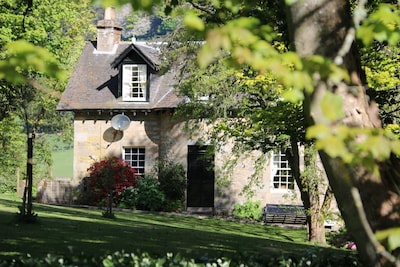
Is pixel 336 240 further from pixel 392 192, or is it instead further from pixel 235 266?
pixel 392 192

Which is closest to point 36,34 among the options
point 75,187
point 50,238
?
point 75,187

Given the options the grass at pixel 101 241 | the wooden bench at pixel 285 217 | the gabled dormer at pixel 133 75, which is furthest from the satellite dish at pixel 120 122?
the grass at pixel 101 241

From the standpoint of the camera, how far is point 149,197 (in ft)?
93.7

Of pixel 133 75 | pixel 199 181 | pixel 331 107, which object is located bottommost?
pixel 331 107

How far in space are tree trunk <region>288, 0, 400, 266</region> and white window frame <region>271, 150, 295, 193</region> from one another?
24641mm

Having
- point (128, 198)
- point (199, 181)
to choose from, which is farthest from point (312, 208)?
point (199, 181)

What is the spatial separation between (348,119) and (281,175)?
25319 mm

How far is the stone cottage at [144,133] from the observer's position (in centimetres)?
3006

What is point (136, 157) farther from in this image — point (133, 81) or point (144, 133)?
point (133, 81)

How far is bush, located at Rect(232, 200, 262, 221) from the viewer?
2900cm

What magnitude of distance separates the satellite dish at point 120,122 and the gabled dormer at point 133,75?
0.90 metres

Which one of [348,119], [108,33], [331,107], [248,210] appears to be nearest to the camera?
[331,107]

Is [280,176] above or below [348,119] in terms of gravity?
above

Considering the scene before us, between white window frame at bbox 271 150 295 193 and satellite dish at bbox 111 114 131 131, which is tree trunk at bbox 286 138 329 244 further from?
satellite dish at bbox 111 114 131 131
